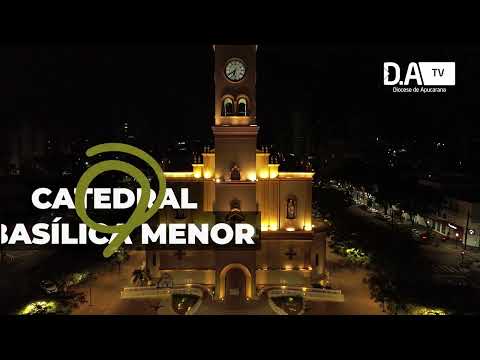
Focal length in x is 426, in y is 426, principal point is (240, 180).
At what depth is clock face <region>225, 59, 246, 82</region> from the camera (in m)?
21.0

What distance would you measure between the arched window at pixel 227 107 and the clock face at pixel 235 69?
1.11 m

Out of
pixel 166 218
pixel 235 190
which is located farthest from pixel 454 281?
pixel 166 218

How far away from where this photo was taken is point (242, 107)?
21.6m

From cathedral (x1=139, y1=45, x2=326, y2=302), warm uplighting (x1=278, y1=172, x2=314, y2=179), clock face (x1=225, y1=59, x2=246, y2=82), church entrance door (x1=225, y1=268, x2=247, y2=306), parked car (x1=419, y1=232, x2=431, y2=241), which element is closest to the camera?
clock face (x1=225, y1=59, x2=246, y2=82)

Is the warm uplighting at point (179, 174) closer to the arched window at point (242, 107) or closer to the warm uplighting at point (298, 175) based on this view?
the arched window at point (242, 107)

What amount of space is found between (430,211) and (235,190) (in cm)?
2042

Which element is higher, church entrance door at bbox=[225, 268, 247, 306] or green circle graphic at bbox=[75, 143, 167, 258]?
green circle graphic at bbox=[75, 143, 167, 258]

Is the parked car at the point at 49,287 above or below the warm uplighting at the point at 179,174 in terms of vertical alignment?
below

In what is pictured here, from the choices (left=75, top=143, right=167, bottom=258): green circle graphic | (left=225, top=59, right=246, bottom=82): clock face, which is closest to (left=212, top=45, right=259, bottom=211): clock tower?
(left=225, top=59, right=246, bottom=82): clock face

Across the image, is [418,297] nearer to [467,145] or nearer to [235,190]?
[235,190]

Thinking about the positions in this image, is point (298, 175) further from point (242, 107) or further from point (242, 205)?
point (242, 107)

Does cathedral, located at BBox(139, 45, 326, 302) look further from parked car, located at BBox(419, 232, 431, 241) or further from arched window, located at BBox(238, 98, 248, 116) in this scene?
parked car, located at BBox(419, 232, 431, 241)

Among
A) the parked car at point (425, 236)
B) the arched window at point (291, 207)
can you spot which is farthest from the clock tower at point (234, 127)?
the parked car at point (425, 236)

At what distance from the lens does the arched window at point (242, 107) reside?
21.4m
